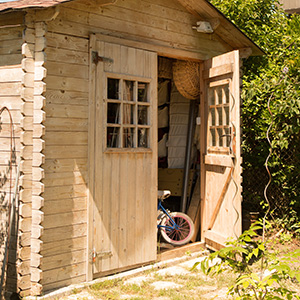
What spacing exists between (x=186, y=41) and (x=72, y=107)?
217 centimetres

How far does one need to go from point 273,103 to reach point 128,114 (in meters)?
2.49

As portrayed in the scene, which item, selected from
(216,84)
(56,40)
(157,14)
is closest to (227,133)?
(216,84)

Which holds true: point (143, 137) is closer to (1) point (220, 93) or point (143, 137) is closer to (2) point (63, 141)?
(2) point (63, 141)

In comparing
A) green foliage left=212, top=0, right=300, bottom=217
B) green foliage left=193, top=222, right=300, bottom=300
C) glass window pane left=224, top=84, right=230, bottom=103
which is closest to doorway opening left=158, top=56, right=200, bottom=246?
green foliage left=212, top=0, right=300, bottom=217

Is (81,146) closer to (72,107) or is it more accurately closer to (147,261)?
(72,107)

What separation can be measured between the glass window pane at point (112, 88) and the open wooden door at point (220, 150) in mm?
1440

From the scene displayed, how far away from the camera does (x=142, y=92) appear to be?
551 cm

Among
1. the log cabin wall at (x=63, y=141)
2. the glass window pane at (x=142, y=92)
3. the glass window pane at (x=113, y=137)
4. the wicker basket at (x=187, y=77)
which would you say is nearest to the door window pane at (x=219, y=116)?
the wicker basket at (x=187, y=77)

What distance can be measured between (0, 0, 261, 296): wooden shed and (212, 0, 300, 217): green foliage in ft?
3.14

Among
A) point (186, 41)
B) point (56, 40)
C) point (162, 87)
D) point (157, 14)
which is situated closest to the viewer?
point (56, 40)

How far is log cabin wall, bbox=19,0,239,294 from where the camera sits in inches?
174

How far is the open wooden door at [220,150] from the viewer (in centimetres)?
557

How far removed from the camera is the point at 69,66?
4.73 m

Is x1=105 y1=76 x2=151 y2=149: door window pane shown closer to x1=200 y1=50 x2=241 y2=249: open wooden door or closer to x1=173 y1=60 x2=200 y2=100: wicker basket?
x1=200 y1=50 x2=241 y2=249: open wooden door
